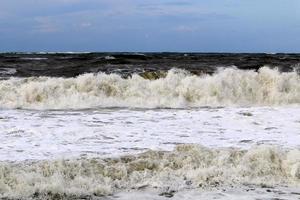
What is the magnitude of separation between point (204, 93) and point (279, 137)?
761cm

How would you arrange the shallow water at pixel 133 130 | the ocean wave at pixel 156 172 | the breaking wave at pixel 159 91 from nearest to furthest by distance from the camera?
the ocean wave at pixel 156 172 < the shallow water at pixel 133 130 < the breaking wave at pixel 159 91

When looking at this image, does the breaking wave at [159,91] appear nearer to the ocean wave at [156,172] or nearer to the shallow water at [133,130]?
the shallow water at [133,130]

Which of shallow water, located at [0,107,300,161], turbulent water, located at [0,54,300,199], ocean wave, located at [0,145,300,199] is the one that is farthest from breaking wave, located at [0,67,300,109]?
ocean wave, located at [0,145,300,199]

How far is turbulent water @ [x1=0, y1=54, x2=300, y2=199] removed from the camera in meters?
6.99

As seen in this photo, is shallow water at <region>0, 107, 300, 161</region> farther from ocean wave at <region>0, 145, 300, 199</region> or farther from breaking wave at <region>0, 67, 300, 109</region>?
breaking wave at <region>0, 67, 300, 109</region>

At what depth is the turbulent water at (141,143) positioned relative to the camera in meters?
6.99

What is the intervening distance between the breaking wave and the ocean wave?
745cm

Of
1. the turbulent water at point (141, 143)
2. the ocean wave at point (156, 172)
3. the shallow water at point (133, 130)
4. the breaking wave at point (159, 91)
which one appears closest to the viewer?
the ocean wave at point (156, 172)

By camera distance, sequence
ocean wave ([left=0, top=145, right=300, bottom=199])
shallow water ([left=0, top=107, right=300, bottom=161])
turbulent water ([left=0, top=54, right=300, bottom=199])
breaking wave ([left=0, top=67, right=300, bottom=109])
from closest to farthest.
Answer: ocean wave ([left=0, top=145, right=300, bottom=199]) < turbulent water ([left=0, top=54, right=300, bottom=199]) < shallow water ([left=0, top=107, right=300, bottom=161]) < breaking wave ([left=0, top=67, right=300, bottom=109])

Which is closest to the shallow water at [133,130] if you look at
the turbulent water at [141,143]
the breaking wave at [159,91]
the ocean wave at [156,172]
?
the turbulent water at [141,143]

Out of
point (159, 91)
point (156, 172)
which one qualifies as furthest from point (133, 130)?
point (159, 91)

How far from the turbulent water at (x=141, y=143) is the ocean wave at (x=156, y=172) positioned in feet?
0.05

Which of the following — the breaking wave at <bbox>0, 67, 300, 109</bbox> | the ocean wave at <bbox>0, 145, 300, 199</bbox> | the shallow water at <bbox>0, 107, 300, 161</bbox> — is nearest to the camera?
the ocean wave at <bbox>0, 145, 300, 199</bbox>

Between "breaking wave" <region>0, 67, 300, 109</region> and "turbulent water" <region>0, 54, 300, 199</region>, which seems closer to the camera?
"turbulent water" <region>0, 54, 300, 199</region>
